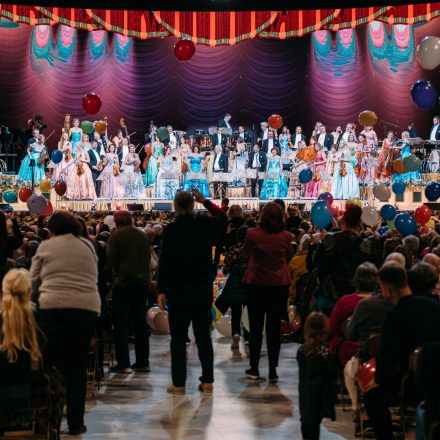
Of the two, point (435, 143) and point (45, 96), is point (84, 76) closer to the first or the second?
point (45, 96)

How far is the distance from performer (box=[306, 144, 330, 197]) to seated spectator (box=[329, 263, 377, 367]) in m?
14.7

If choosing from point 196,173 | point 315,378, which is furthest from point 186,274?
point 196,173

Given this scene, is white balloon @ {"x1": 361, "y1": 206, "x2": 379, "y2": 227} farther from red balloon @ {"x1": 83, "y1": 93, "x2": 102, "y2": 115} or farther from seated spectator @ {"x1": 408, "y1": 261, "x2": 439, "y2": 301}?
seated spectator @ {"x1": 408, "y1": 261, "x2": 439, "y2": 301}

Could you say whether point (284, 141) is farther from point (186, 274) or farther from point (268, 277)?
point (186, 274)

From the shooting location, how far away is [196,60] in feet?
76.6

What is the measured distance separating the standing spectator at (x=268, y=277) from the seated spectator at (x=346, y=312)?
1.17m

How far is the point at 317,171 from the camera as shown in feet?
66.1

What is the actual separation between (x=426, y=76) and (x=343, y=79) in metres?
1.98

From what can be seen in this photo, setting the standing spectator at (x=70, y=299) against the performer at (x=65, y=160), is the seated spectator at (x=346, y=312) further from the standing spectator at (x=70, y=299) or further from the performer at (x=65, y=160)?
the performer at (x=65, y=160)

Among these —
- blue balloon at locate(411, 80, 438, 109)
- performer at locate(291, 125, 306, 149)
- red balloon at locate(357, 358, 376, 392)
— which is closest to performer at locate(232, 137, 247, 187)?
performer at locate(291, 125, 306, 149)

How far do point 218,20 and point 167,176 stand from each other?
15.8 feet

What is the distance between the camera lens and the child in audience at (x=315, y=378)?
4609 millimetres

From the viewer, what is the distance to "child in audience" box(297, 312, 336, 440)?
4.61 m

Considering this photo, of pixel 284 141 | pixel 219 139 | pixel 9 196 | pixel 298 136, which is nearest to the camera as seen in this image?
pixel 9 196
